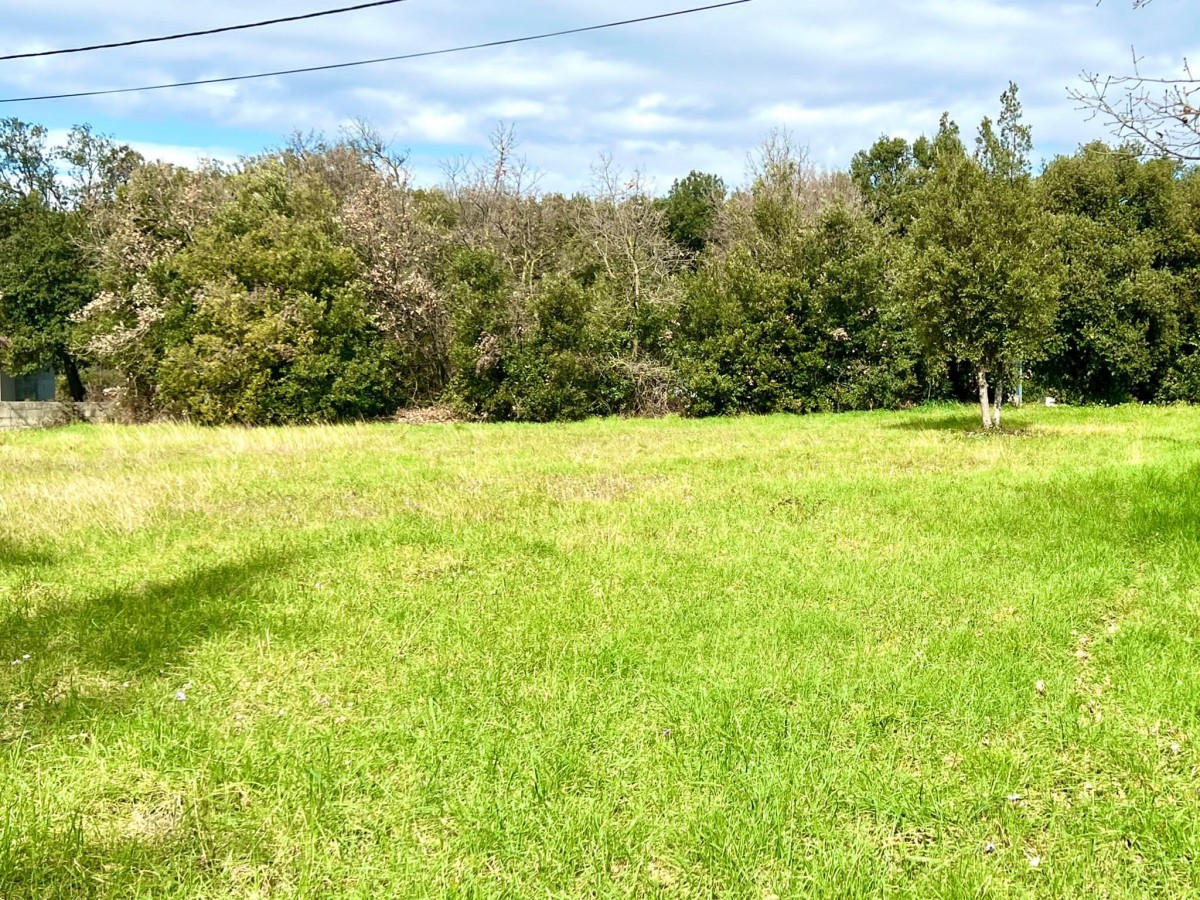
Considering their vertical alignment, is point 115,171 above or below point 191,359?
above

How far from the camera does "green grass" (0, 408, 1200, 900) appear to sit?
263 cm

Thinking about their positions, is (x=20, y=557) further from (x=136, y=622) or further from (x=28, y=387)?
(x=28, y=387)

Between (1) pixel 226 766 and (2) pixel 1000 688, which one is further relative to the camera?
(2) pixel 1000 688

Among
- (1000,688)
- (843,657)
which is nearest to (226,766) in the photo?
(843,657)

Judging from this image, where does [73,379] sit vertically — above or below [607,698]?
above

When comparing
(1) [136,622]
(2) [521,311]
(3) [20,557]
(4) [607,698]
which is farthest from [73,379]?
(4) [607,698]

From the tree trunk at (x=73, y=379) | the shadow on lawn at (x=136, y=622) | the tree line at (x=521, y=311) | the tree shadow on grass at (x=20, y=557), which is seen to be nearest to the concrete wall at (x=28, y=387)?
the tree trunk at (x=73, y=379)

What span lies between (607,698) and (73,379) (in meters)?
32.2

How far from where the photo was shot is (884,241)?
74.7 feet

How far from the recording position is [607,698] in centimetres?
373

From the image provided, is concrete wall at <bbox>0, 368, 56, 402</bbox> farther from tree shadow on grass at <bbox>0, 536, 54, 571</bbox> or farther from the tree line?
tree shadow on grass at <bbox>0, 536, 54, 571</bbox>

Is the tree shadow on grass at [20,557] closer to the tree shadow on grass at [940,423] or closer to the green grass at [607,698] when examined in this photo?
the green grass at [607,698]

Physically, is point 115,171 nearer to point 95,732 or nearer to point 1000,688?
point 95,732

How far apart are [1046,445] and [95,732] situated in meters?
13.2
